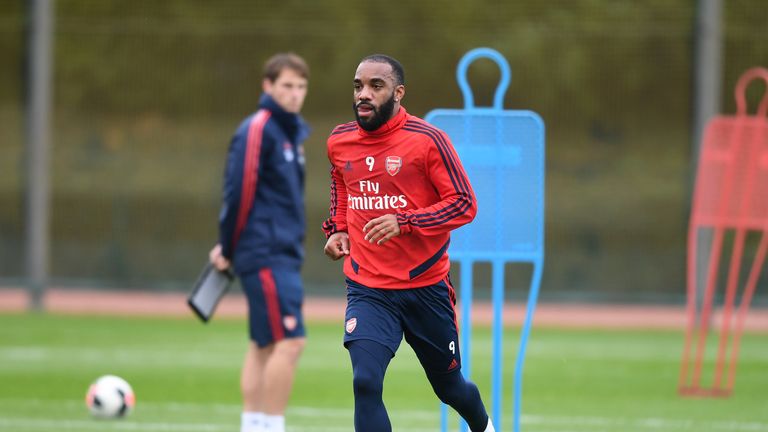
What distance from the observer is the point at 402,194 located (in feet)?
19.8

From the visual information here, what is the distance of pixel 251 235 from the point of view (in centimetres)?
786

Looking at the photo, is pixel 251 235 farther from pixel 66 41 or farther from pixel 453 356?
pixel 66 41

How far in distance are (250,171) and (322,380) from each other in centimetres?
423

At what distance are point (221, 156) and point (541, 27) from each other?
17.0ft

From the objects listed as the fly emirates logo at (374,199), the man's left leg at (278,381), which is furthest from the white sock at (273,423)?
the fly emirates logo at (374,199)

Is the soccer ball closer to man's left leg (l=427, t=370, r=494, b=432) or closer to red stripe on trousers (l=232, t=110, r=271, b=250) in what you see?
red stripe on trousers (l=232, t=110, r=271, b=250)

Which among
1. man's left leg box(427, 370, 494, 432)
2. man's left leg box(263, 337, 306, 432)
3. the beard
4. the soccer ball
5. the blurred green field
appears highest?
the beard

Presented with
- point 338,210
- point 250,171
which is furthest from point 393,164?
point 250,171

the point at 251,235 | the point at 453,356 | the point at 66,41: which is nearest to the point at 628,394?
the point at 251,235

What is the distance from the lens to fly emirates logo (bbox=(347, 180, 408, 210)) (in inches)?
238

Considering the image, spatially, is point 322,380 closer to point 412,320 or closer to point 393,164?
point 412,320

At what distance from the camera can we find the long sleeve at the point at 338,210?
6355 mm

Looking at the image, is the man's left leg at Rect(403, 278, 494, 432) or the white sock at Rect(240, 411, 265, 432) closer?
the man's left leg at Rect(403, 278, 494, 432)

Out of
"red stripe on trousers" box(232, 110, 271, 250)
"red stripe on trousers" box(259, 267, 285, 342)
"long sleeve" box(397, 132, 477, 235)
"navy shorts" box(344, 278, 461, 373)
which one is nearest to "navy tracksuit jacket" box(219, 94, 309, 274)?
"red stripe on trousers" box(232, 110, 271, 250)
